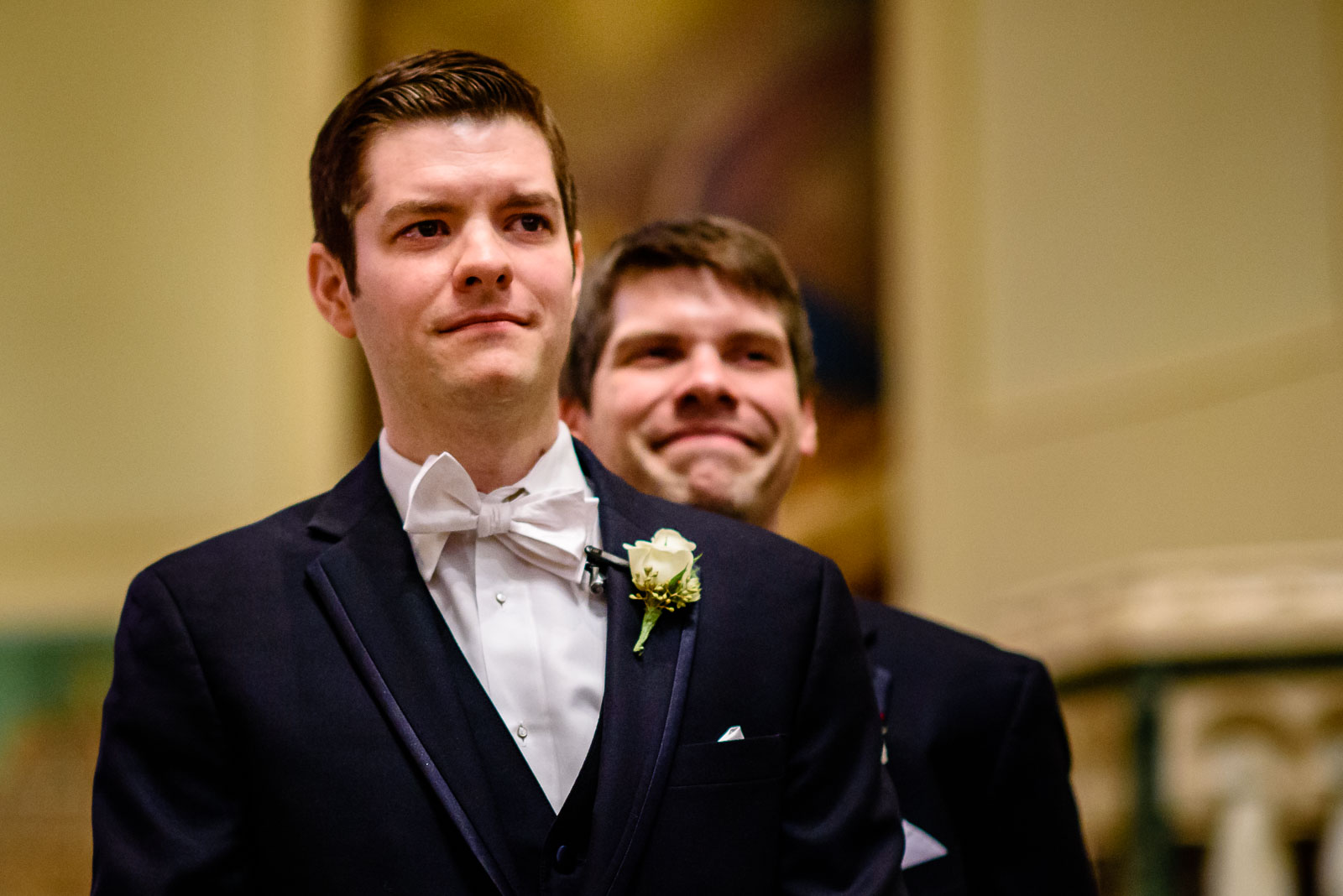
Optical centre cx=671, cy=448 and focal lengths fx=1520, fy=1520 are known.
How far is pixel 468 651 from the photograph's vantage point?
5.80ft

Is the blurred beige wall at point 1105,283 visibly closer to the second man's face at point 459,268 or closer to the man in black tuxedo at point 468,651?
the man in black tuxedo at point 468,651

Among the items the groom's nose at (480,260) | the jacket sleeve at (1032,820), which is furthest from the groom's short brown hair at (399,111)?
the jacket sleeve at (1032,820)

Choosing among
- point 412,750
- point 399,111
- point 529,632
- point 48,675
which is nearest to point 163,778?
point 412,750

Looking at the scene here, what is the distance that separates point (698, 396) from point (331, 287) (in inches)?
32.7

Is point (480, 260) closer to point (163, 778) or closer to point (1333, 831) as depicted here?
point (163, 778)

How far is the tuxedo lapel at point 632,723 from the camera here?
1.66 meters

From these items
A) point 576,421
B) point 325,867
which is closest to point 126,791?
point 325,867

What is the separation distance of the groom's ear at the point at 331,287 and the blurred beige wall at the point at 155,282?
574 cm

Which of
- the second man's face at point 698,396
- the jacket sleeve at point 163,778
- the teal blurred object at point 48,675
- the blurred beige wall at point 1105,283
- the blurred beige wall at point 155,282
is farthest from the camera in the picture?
the blurred beige wall at point 155,282

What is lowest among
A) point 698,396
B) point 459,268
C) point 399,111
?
point 698,396

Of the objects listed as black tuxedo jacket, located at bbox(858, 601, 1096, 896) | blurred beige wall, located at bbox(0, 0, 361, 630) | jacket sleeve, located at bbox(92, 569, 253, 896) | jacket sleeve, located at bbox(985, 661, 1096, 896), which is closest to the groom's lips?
jacket sleeve, located at bbox(92, 569, 253, 896)

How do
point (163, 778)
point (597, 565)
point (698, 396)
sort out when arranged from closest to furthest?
point (163, 778) → point (597, 565) → point (698, 396)

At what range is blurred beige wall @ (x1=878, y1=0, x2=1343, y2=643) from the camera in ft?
21.7

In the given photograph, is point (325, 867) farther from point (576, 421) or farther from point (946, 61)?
point (946, 61)
